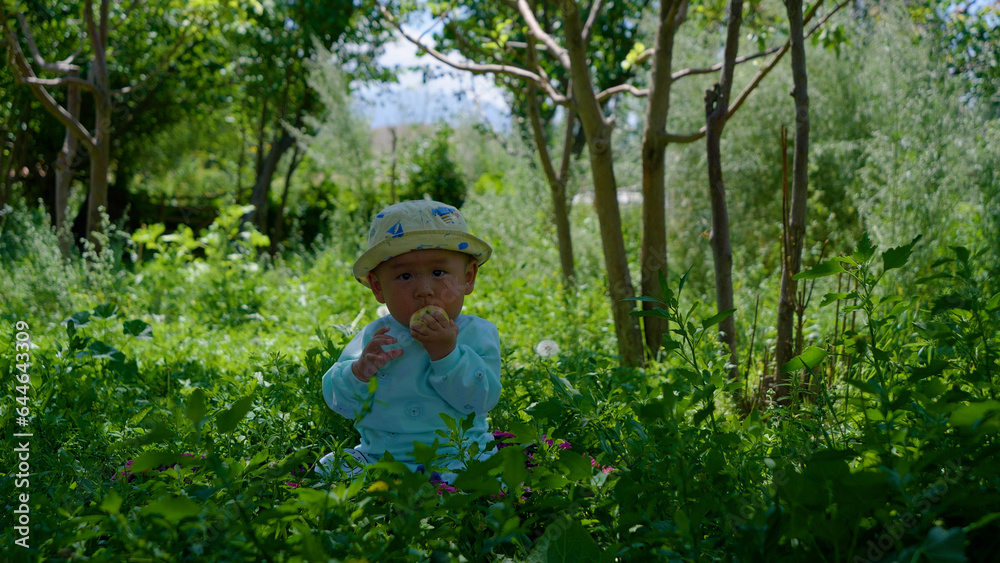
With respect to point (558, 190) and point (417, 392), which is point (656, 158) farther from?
point (417, 392)

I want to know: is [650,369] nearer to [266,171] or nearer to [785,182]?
[785,182]

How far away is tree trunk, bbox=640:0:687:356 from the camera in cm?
345

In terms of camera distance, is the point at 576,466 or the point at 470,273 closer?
the point at 576,466

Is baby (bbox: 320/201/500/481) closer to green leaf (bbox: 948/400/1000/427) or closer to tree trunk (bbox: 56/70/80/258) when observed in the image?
green leaf (bbox: 948/400/1000/427)

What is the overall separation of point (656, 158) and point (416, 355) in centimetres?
204

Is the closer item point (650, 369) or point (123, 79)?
point (650, 369)

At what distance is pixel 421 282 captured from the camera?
→ 1.97 meters

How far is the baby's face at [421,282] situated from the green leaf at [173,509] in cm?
99

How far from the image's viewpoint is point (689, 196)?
23.1ft

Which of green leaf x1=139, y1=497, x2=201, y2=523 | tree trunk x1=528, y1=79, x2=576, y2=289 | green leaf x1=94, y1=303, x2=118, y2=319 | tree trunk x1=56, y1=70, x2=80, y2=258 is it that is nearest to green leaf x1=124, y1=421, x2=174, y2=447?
green leaf x1=139, y1=497, x2=201, y2=523

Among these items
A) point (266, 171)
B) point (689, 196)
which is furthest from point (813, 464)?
point (266, 171)

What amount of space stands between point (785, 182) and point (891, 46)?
3.88 metres

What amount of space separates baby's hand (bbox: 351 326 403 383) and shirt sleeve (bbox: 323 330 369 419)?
0.03m

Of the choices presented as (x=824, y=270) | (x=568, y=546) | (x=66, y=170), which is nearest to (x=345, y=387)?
(x=568, y=546)
